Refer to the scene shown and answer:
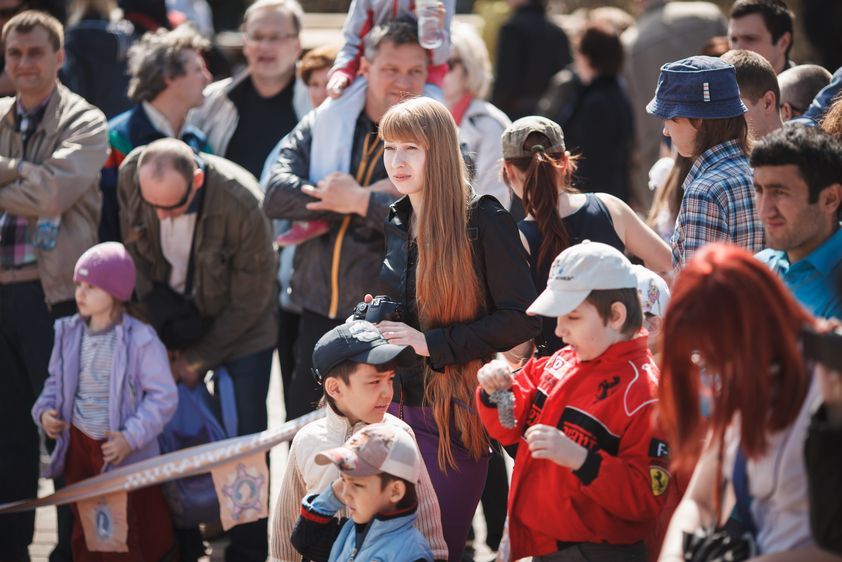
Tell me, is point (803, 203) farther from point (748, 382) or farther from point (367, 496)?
point (367, 496)

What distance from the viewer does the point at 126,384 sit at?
5316mm

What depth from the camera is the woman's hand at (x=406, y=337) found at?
400cm

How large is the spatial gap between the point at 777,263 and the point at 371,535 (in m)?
1.49

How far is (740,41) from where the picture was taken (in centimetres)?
587

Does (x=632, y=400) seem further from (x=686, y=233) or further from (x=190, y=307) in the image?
(x=190, y=307)

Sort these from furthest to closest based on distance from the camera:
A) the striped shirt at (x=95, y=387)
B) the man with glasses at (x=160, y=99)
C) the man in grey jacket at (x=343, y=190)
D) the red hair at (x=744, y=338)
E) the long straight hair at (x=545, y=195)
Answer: the man with glasses at (x=160, y=99) < the striped shirt at (x=95, y=387) < the man in grey jacket at (x=343, y=190) < the long straight hair at (x=545, y=195) < the red hair at (x=744, y=338)

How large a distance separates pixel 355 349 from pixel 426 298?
34 centimetres

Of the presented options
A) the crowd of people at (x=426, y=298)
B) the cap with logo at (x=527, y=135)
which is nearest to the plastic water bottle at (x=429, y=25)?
the crowd of people at (x=426, y=298)

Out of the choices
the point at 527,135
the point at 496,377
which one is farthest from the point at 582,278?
the point at 527,135

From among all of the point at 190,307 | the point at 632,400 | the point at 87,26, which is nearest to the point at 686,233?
the point at 632,400

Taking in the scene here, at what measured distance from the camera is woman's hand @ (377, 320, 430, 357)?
4.00m

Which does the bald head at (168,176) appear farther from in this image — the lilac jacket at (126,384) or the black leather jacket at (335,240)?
the lilac jacket at (126,384)

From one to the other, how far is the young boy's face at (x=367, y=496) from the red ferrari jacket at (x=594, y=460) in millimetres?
382

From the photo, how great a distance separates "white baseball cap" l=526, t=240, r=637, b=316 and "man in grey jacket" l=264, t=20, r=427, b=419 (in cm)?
169
